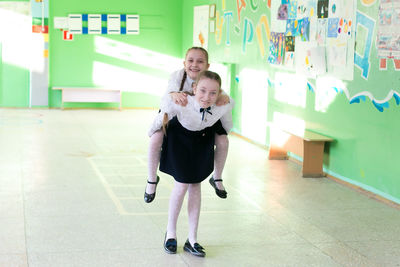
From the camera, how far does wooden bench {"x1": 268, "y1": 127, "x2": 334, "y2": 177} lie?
6.25m

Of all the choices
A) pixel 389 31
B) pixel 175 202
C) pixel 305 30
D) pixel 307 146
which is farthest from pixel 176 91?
pixel 305 30

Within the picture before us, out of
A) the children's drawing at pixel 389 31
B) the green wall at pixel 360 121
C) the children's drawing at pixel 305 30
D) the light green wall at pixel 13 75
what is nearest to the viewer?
the children's drawing at pixel 389 31

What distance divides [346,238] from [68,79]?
8562 mm

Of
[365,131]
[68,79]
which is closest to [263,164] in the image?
[365,131]

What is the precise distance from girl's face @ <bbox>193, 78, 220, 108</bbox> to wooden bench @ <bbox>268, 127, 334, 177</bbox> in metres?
2.81

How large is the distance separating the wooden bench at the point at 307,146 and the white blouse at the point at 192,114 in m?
Answer: 2.71

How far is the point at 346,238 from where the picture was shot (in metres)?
4.28

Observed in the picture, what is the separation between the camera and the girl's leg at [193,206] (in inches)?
148

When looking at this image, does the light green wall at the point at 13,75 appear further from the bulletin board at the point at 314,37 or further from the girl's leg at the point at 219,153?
the girl's leg at the point at 219,153

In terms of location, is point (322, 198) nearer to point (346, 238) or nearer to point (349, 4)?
point (346, 238)

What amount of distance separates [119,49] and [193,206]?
28.1ft

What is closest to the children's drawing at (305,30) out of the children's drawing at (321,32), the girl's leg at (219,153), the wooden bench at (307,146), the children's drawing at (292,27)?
the children's drawing at (292,27)

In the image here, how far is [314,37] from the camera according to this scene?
6.62 meters

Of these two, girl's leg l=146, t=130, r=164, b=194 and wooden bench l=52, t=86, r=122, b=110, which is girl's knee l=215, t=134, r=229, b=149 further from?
wooden bench l=52, t=86, r=122, b=110
